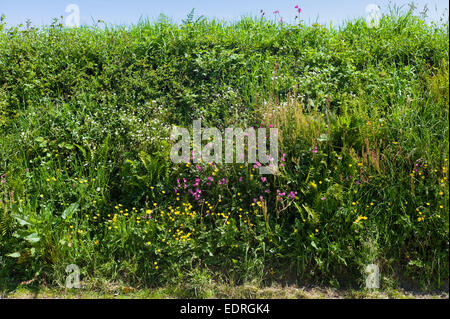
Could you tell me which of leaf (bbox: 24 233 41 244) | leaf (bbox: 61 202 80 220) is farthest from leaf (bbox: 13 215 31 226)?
leaf (bbox: 61 202 80 220)

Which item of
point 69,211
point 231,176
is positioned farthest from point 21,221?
point 231,176

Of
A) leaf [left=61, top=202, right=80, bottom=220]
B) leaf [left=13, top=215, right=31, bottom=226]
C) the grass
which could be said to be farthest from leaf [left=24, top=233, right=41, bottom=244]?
leaf [left=61, top=202, right=80, bottom=220]

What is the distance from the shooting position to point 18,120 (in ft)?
19.9

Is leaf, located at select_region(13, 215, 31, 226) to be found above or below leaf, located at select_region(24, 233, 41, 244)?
above

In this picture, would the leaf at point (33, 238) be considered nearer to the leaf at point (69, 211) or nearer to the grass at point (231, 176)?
the grass at point (231, 176)

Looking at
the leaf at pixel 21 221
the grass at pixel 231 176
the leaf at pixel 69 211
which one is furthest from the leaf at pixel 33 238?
the leaf at pixel 69 211

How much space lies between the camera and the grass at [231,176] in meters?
4.31

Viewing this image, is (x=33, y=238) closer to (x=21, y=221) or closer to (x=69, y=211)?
(x=21, y=221)

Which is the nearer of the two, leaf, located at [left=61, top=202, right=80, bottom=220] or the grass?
the grass

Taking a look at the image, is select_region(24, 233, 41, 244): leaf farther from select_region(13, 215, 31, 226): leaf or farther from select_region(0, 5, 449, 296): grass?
select_region(13, 215, 31, 226): leaf

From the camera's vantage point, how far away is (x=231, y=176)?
4.84m

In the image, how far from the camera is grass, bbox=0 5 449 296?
170 inches

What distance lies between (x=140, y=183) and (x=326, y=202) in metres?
2.31

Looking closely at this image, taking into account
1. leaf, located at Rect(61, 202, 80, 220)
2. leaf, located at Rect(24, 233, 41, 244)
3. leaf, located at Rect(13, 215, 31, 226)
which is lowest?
leaf, located at Rect(24, 233, 41, 244)
